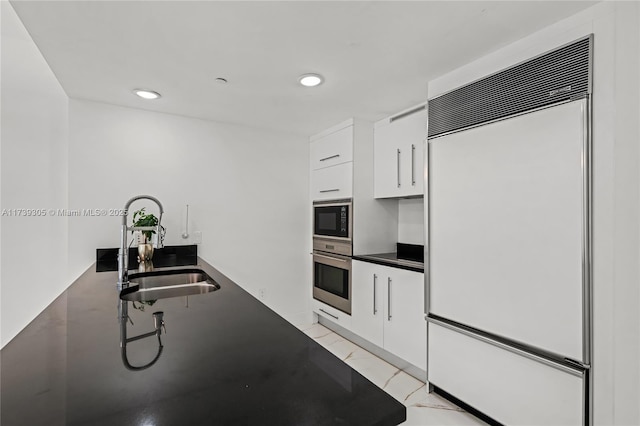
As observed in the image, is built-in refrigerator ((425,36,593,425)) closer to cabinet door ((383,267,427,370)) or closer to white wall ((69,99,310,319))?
cabinet door ((383,267,427,370))

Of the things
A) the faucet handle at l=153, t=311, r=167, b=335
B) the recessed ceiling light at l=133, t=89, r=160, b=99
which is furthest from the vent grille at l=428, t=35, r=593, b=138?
the recessed ceiling light at l=133, t=89, r=160, b=99

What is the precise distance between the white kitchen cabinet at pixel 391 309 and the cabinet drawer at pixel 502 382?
18 centimetres

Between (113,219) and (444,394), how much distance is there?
2.87 meters

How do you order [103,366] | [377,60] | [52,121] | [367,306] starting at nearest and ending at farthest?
[103,366] < [377,60] < [52,121] < [367,306]

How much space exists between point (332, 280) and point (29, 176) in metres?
2.58

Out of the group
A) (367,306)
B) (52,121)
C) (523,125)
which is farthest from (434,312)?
(52,121)

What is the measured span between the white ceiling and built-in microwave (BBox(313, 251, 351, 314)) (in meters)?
1.56

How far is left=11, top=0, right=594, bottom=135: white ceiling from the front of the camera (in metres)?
1.47

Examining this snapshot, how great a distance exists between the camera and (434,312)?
2160mm

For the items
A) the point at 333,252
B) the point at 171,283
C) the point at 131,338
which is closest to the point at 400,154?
the point at 333,252

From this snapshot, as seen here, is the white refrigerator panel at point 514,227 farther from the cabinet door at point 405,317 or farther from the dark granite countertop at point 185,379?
the dark granite countertop at point 185,379

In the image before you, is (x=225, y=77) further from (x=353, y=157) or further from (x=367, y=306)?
(x=367, y=306)

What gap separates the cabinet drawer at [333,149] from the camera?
3156 mm

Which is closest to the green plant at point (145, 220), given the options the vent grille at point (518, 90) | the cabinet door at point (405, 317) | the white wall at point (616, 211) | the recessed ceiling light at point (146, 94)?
the recessed ceiling light at point (146, 94)
